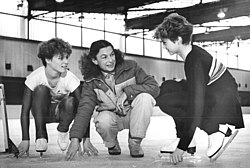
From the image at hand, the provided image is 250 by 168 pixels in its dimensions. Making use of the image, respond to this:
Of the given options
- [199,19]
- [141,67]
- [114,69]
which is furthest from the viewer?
[114,69]

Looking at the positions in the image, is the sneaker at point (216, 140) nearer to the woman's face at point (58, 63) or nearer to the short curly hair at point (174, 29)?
the short curly hair at point (174, 29)

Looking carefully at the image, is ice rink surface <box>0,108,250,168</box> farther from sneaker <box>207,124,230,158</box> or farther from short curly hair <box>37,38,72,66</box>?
short curly hair <box>37,38,72,66</box>

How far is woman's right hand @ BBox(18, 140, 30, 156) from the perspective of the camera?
149 centimetres

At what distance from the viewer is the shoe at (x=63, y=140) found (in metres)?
1.48

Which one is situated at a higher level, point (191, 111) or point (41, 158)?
point (191, 111)

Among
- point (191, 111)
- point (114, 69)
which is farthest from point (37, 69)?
point (191, 111)

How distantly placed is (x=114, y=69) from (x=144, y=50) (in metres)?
0.23

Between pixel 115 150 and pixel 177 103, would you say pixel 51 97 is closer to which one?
pixel 115 150

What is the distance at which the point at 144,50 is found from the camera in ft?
4.09

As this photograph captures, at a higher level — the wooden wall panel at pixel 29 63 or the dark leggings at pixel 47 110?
the wooden wall panel at pixel 29 63

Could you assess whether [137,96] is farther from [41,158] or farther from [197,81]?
[41,158]

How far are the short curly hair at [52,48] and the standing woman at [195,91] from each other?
26cm

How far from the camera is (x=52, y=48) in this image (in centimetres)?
137

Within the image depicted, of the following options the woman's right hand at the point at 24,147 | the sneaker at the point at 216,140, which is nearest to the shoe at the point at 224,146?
the sneaker at the point at 216,140
